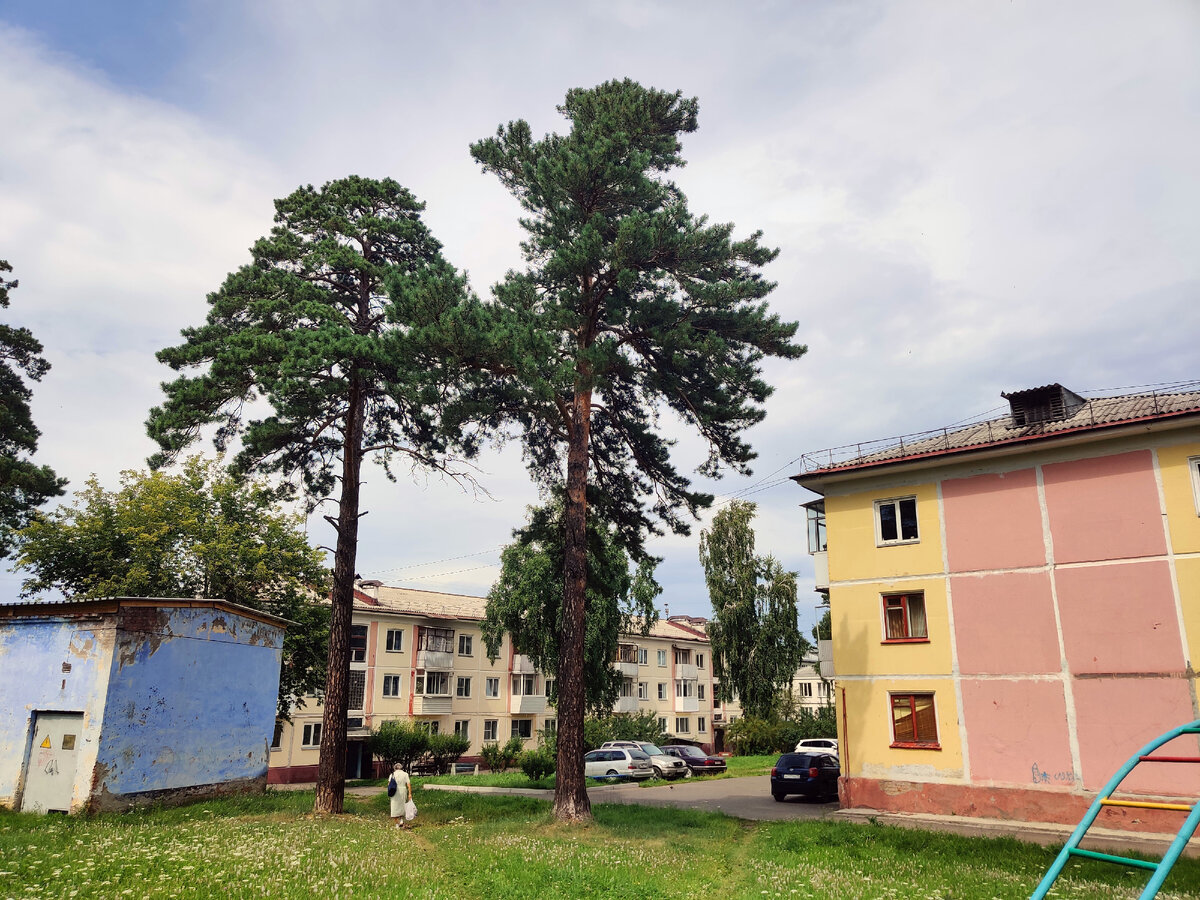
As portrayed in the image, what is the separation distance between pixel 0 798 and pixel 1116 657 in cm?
2475

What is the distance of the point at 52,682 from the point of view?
55.4 feet

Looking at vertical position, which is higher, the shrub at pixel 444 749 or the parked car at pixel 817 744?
the parked car at pixel 817 744

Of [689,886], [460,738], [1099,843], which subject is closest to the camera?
[689,886]

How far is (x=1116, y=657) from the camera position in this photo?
17938mm

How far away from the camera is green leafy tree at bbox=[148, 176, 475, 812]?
1684cm

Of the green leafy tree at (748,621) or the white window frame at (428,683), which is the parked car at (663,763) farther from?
the white window frame at (428,683)

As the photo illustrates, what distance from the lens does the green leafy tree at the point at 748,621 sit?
43.9 metres

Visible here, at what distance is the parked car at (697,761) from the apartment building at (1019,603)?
1643 cm

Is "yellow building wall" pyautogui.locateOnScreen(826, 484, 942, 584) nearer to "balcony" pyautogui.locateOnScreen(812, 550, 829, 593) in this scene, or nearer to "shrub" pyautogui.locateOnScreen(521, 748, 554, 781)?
"balcony" pyautogui.locateOnScreen(812, 550, 829, 593)

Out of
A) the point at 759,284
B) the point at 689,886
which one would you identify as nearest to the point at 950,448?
the point at 759,284

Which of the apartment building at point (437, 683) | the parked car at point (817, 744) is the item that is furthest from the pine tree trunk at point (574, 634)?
the apartment building at point (437, 683)

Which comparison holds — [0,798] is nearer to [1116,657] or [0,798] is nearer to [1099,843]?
[1099,843]

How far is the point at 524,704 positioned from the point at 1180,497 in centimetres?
4088

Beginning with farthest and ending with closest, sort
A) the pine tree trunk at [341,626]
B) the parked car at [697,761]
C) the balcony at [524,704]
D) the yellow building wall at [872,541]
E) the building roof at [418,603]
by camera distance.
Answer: the balcony at [524,704] → the building roof at [418,603] → the parked car at [697,761] → the yellow building wall at [872,541] → the pine tree trunk at [341,626]
